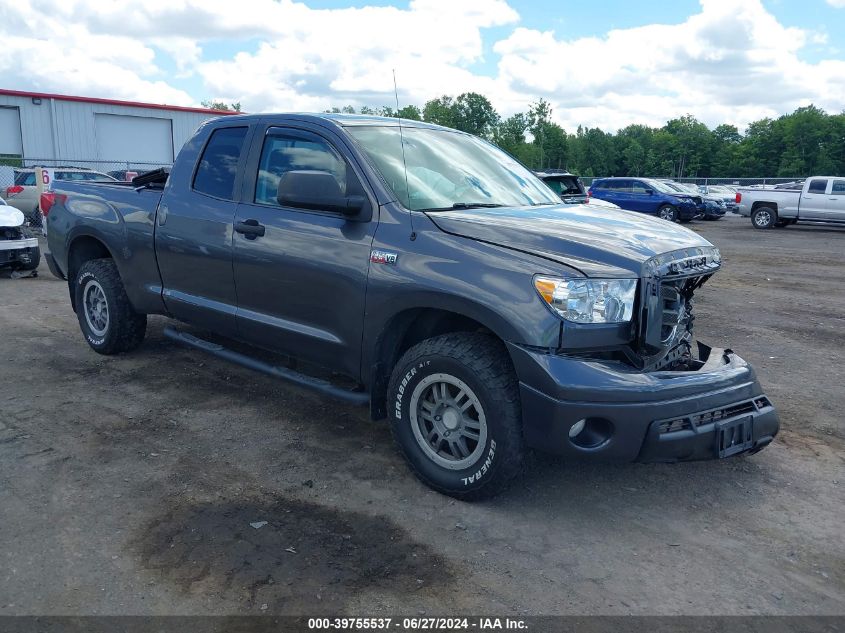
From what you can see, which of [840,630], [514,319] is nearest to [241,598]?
[514,319]

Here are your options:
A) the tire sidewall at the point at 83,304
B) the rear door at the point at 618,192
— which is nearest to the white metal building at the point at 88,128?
the rear door at the point at 618,192

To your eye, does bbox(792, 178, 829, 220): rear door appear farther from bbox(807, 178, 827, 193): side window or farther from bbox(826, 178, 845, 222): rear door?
bbox(826, 178, 845, 222): rear door

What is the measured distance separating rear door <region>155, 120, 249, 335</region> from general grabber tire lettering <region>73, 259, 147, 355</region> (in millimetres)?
837

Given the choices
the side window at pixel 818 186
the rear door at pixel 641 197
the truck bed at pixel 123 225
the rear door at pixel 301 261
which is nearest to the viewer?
the rear door at pixel 301 261

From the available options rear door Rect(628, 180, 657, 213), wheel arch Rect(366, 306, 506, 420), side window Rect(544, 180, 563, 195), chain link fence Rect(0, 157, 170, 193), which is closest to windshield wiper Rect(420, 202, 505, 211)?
wheel arch Rect(366, 306, 506, 420)

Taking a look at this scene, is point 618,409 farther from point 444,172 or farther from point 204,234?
point 204,234

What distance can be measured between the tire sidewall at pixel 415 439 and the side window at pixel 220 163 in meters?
1.90

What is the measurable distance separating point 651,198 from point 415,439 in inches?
935

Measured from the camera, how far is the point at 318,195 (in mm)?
3924

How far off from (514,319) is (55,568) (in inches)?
89.0

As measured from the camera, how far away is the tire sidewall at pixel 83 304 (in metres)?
6.01

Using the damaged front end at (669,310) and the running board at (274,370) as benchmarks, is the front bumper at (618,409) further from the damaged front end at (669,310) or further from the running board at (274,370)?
the running board at (274,370)

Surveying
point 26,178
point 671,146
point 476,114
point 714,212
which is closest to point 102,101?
point 26,178

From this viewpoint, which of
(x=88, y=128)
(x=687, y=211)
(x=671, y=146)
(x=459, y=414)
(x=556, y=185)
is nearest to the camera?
(x=459, y=414)
